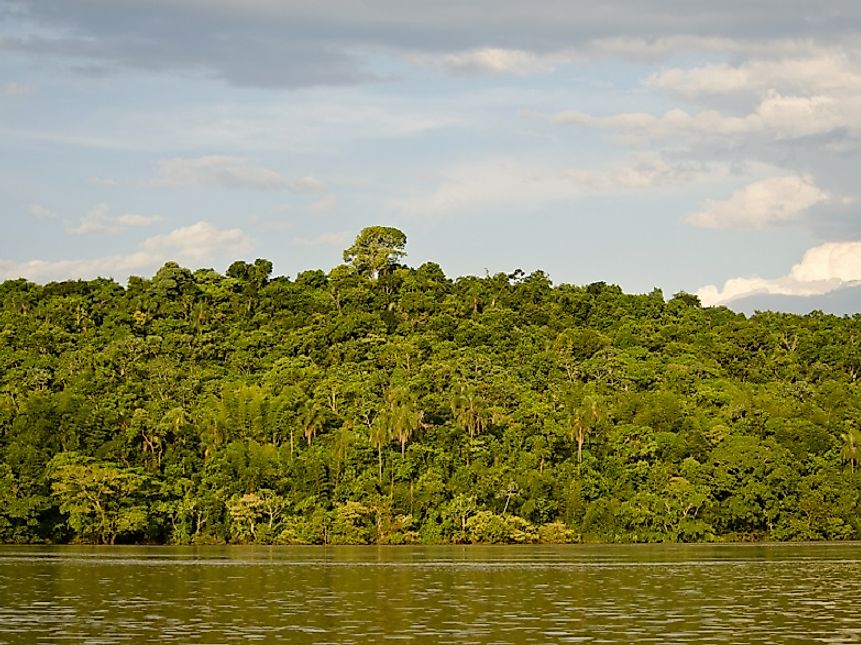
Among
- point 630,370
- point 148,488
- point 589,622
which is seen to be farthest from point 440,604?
point 630,370

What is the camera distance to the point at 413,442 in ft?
358

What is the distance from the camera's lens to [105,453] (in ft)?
340

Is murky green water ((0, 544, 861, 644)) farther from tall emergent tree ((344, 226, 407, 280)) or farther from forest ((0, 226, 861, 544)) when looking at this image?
tall emergent tree ((344, 226, 407, 280))

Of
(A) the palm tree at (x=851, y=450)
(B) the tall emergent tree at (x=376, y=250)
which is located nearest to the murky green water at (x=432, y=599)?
(A) the palm tree at (x=851, y=450)

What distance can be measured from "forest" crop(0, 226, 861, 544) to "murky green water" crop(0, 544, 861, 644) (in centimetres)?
2327

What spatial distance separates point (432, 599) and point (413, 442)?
63048 millimetres

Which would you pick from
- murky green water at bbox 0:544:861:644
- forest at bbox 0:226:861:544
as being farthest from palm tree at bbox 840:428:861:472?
murky green water at bbox 0:544:861:644

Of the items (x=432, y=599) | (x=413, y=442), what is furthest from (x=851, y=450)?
(x=432, y=599)

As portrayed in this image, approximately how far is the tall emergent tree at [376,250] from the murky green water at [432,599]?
4077 inches

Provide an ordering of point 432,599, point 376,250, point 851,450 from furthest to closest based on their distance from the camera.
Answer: point 376,250 < point 851,450 < point 432,599

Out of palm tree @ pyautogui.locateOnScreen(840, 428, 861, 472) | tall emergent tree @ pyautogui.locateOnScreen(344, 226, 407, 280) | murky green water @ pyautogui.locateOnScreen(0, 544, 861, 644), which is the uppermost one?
tall emergent tree @ pyautogui.locateOnScreen(344, 226, 407, 280)

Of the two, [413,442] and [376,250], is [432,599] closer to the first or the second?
[413,442]

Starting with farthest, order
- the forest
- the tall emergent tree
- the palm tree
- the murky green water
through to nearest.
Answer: the tall emergent tree → the palm tree → the forest → the murky green water

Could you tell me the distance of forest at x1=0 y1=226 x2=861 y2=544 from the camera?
102 meters
